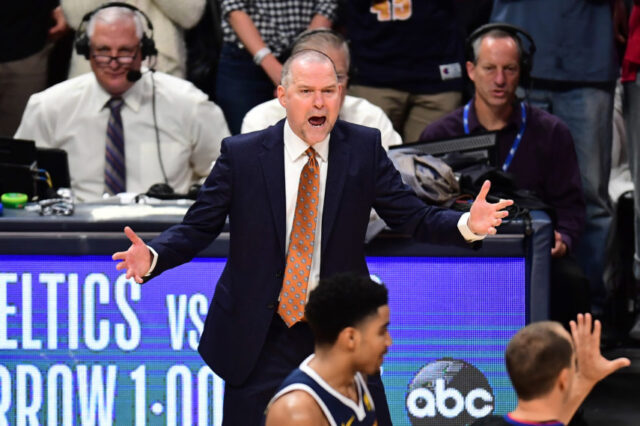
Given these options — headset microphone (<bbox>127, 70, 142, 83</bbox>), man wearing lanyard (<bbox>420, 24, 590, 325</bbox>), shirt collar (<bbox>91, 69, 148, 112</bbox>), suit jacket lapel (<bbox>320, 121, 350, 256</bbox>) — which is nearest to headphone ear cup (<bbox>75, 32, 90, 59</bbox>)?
shirt collar (<bbox>91, 69, 148, 112</bbox>)

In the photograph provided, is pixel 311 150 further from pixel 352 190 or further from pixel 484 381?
pixel 484 381

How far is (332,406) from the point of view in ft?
11.6

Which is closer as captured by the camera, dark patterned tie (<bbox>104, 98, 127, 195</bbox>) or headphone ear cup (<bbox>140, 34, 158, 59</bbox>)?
dark patterned tie (<bbox>104, 98, 127, 195</bbox>)

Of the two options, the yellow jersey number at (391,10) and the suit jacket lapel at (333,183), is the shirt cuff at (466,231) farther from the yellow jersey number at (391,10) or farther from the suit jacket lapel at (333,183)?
the yellow jersey number at (391,10)

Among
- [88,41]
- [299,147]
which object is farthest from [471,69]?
[299,147]

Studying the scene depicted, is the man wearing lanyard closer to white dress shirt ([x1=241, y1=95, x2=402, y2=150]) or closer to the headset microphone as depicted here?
white dress shirt ([x1=241, y1=95, x2=402, y2=150])

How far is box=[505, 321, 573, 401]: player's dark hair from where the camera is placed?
11.4 ft

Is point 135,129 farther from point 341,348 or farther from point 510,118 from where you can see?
point 341,348

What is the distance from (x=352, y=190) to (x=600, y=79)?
3.02 metres

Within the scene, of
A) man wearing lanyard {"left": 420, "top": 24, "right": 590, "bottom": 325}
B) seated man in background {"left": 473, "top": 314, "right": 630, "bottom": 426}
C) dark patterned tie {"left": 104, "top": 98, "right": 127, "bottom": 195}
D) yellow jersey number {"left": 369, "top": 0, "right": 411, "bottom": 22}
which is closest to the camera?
seated man in background {"left": 473, "top": 314, "right": 630, "bottom": 426}

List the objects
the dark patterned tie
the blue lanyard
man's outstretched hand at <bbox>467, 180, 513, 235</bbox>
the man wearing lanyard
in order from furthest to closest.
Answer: the dark patterned tie < the blue lanyard < the man wearing lanyard < man's outstretched hand at <bbox>467, 180, 513, 235</bbox>

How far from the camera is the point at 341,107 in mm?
6547

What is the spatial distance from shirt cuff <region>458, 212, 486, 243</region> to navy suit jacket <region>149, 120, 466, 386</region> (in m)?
0.03

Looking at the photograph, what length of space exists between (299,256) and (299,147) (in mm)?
349
